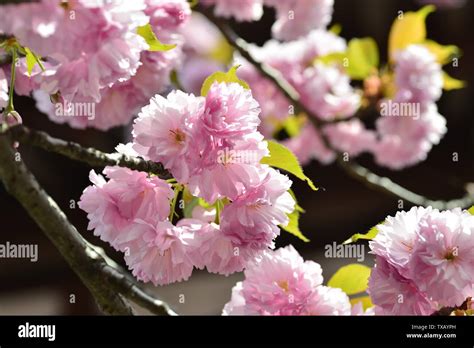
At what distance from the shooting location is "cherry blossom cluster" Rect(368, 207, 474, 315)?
713 mm

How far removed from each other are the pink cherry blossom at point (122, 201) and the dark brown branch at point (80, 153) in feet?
0.08

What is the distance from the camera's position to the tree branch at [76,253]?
0.79 meters

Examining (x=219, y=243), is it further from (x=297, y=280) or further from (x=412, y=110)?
(x=412, y=110)

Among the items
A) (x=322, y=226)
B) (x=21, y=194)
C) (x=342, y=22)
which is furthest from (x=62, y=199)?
(x=21, y=194)

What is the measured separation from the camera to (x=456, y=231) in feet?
2.38

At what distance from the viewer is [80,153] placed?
2.19ft

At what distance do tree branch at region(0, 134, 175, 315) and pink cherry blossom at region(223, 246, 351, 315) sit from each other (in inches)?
4.5

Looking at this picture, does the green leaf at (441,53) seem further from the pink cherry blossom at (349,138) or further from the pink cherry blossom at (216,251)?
the pink cherry blossom at (216,251)

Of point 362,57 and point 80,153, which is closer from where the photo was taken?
point 80,153

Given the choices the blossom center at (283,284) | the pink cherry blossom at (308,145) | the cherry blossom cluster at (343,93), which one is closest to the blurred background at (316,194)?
the pink cherry blossom at (308,145)

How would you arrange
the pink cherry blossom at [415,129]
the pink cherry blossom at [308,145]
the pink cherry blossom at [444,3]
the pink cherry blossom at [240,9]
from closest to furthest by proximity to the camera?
the pink cherry blossom at [240,9], the pink cherry blossom at [415,129], the pink cherry blossom at [308,145], the pink cherry blossom at [444,3]

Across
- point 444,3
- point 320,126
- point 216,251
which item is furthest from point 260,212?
point 444,3

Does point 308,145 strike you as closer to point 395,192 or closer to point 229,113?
point 395,192

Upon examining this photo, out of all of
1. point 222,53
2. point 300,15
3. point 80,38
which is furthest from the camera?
point 222,53
